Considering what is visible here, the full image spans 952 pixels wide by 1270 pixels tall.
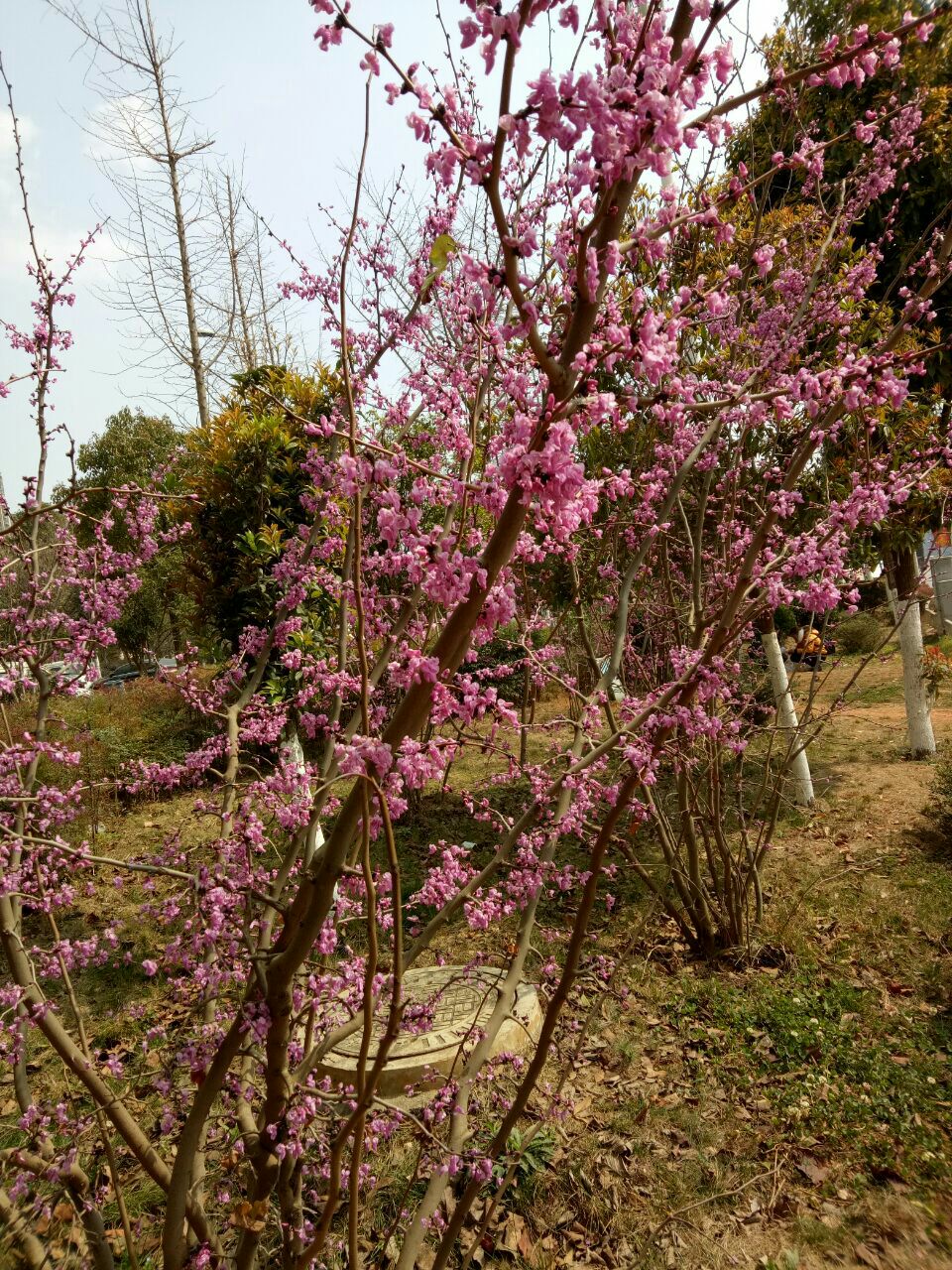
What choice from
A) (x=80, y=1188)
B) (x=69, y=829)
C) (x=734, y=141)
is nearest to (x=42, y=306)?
(x=80, y=1188)

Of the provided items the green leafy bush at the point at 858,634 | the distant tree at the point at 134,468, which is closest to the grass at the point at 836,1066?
the green leafy bush at the point at 858,634

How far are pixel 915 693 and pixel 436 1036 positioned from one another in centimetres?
614

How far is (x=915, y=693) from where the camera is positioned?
7.51m

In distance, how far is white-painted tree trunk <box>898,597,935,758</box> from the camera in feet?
24.6

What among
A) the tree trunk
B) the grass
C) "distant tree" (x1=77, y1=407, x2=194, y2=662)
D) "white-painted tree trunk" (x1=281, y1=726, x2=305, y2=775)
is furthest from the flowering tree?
"distant tree" (x1=77, y1=407, x2=194, y2=662)

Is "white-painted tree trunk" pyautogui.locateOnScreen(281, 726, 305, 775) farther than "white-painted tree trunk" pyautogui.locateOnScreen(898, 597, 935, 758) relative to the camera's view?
No

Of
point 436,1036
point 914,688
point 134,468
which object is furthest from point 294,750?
point 134,468

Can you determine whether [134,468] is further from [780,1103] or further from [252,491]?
[780,1103]

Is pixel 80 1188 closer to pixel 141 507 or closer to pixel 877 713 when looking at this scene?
pixel 141 507

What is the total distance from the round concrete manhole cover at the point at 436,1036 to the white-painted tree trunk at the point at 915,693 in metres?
5.44

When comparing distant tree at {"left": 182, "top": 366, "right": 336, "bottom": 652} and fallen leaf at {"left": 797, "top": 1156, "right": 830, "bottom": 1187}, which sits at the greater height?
distant tree at {"left": 182, "top": 366, "right": 336, "bottom": 652}

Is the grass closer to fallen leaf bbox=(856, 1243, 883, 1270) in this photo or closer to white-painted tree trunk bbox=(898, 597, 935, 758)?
fallen leaf bbox=(856, 1243, 883, 1270)

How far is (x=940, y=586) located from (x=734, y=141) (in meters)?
10.8

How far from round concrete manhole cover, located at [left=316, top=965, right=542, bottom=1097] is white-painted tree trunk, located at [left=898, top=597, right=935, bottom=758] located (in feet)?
17.9
